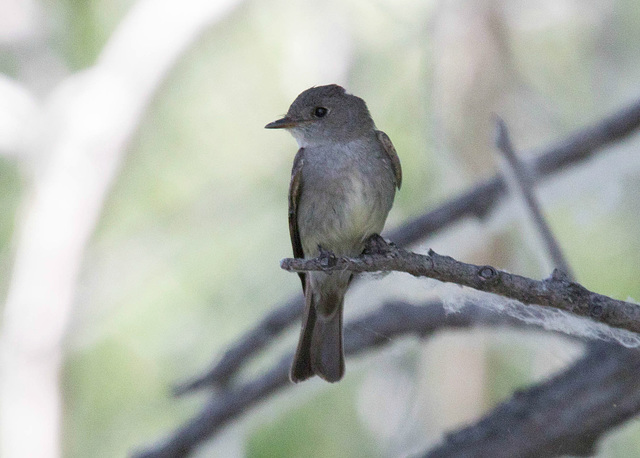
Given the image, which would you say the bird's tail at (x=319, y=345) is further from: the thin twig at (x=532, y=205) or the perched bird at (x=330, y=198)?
the thin twig at (x=532, y=205)

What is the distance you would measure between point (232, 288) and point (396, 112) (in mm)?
1525

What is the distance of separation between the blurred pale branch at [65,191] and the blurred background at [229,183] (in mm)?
12

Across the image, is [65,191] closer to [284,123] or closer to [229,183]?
[229,183]

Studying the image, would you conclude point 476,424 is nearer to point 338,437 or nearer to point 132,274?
point 338,437

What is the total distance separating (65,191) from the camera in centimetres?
444

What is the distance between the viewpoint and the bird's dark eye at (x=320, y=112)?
296 cm

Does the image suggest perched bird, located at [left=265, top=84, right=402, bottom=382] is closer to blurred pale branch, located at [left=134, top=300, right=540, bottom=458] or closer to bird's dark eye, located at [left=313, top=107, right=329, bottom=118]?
bird's dark eye, located at [left=313, top=107, right=329, bottom=118]

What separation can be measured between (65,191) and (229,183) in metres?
1.10

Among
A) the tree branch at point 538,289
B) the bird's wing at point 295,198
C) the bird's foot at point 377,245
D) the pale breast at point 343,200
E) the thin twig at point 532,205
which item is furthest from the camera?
the bird's wing at point 295,198

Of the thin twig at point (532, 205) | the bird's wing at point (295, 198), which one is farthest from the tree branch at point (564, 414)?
the bird's wing at point (295, 198)

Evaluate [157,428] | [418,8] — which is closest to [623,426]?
[157,428]

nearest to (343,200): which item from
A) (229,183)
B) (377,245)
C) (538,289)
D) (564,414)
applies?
(377,245)

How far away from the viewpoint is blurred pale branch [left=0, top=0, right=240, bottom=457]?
4070 millimetres

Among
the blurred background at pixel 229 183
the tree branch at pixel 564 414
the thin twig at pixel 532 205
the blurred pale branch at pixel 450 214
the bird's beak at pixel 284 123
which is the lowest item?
the tree branch at pixel 564 414
